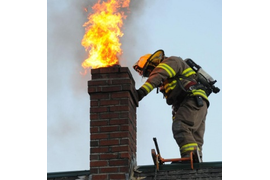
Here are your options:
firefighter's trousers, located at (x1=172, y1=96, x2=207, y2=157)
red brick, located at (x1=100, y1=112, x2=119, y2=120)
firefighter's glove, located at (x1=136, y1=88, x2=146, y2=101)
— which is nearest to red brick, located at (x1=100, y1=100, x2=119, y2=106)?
red brick, located at (x1=100, y1=112, x2=119, y2=120)

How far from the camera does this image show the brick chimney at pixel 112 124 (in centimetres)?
884

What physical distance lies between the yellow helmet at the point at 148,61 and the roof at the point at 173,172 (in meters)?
3.03

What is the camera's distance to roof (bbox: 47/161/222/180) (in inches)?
352

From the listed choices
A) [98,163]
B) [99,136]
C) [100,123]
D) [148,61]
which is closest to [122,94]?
[100,123]

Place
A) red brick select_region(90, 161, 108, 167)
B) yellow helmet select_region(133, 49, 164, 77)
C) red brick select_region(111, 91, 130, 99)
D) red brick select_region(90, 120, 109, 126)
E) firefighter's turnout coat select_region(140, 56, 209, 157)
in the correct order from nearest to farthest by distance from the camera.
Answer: red brick select_region(90, 161, 108, 167)
red brick select_region(90, 120, 109, 126)
red brick select_region(111, 91, 130, 99)
firefighter's turnout coat select_region(140, 56, 209, 157)
yellow helmet select_region(133, 49, 164, 77)

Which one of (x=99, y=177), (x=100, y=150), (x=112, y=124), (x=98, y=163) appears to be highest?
(x=112, y=124)

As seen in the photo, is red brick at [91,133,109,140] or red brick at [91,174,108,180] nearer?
red brick at [91,174,108,180]

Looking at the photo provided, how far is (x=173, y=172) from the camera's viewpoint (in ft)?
29.7

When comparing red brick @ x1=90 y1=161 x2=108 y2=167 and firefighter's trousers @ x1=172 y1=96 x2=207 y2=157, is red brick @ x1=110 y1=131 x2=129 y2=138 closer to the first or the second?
red brick @ x1=90 y1=161 x2=108 y2=167

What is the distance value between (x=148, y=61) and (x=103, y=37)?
1.42 metres

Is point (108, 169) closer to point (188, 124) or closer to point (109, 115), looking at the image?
point (109, 115)

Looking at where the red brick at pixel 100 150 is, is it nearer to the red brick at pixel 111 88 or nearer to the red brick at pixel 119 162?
the red brick at pixel 119 162
